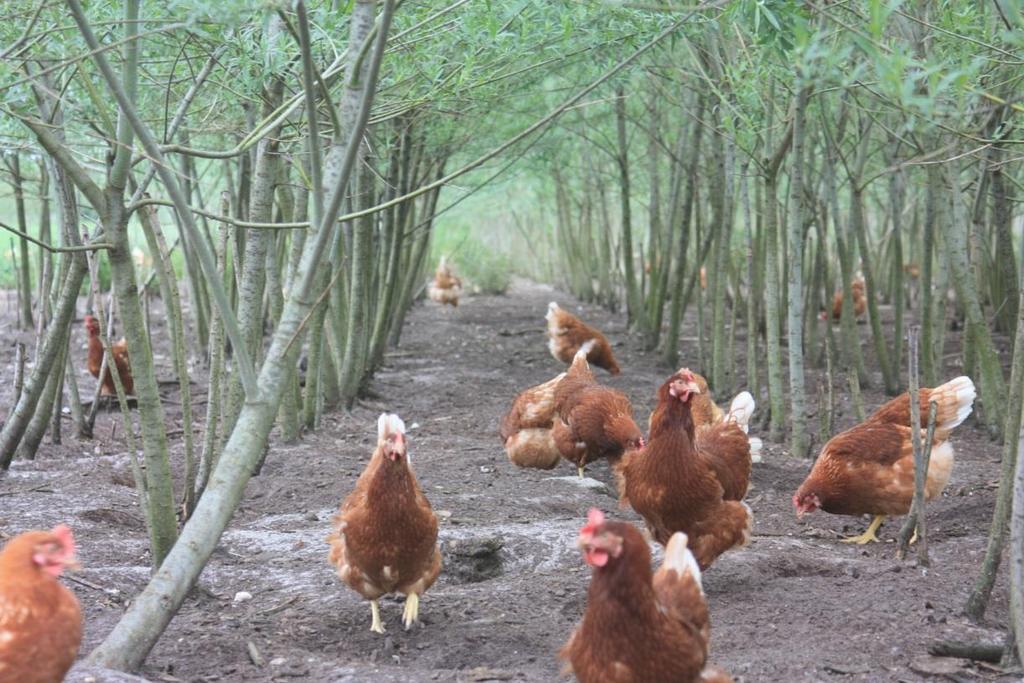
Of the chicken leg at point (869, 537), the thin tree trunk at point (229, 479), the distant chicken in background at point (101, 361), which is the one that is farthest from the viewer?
the distant chicken in background at point (101, 361)

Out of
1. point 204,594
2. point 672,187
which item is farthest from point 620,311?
point 204,594

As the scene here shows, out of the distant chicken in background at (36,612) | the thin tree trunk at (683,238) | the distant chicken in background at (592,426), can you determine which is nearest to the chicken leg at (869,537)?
the distant chicken in background at (592,426)

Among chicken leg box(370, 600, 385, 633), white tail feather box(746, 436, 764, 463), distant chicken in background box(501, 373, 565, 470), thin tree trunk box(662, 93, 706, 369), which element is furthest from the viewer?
thin tree trunk box(662, 93, 706, 369)

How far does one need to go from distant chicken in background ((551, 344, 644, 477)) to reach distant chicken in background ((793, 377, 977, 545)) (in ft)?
4.28

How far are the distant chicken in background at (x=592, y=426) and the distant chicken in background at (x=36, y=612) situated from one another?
442cm

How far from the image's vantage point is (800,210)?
7152mm

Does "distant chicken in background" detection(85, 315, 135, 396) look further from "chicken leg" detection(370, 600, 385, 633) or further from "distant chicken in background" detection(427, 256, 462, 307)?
"distant chicken in background" detection(427, 256, 462, 307)

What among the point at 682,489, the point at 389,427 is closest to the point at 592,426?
the point at 682,489

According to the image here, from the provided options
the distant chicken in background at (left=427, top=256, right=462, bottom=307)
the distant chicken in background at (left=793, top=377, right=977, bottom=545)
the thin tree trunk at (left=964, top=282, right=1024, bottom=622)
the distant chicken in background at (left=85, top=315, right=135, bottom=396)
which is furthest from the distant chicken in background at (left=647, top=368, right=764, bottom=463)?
the distant chicken in background at (left=427, top=256, right=462, bottom=307)

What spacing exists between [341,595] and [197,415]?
4.88 metres

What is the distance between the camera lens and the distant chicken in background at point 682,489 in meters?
5.03

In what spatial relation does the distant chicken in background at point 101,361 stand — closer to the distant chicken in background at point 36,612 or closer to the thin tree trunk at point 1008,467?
the distant chicken in background at point 36,612

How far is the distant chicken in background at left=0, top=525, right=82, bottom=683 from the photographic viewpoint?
9.35ft

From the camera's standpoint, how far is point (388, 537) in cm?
447
